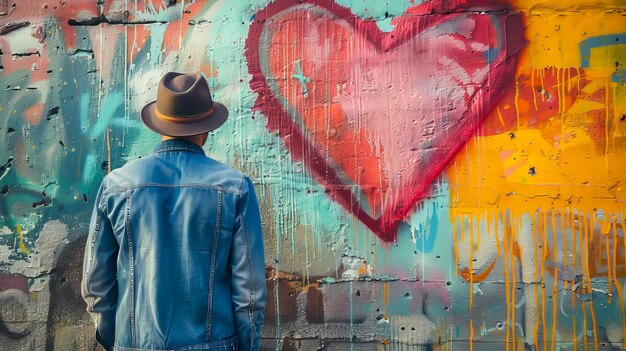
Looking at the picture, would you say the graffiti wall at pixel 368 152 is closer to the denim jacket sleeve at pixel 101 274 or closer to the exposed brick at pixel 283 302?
the exposed brick at pixel 283 302

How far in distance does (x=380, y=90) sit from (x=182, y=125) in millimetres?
1704

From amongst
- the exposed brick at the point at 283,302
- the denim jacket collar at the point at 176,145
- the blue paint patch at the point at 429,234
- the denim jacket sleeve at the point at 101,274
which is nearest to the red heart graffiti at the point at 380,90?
the blue paint patch at the point at 429,234

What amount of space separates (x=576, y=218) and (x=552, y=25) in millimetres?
1153

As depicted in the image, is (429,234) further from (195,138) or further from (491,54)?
(195,138)

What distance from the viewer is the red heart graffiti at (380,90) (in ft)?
12.4

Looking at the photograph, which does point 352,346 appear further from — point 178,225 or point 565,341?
point 178,225

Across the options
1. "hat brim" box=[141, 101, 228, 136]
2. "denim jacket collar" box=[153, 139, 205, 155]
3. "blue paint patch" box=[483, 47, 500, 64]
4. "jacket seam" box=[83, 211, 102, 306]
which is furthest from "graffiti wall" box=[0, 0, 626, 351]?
"jacket seam" box=[83, 211, 102, 306]

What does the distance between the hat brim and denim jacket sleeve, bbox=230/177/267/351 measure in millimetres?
285

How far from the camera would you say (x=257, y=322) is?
2357 mm

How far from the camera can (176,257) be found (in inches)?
89.8

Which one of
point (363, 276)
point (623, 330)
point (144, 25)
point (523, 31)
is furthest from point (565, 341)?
point (144, 25)

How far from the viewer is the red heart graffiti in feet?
12.4

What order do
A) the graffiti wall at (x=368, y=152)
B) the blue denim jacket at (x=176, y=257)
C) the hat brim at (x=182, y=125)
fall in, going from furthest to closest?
the graffiti wall at (x=368, y=152) < the hat brim at (x=182, y=125) < the blue denim jacket at (x=176, y=257)

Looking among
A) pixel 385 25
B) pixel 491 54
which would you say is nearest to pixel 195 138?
pixel 385 25
